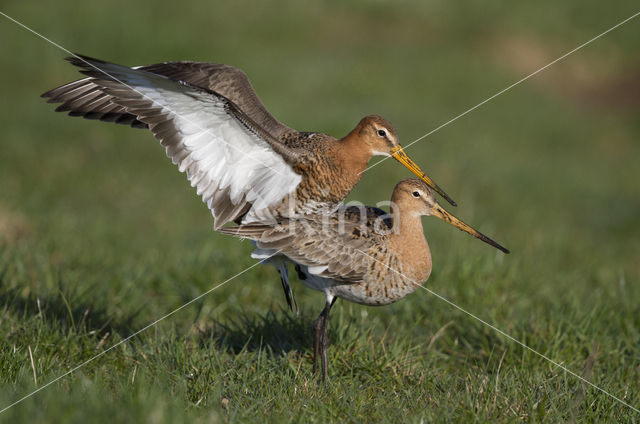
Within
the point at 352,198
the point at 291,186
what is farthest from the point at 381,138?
the point at 352,198

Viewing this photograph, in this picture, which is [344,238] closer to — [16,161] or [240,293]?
[240,293]

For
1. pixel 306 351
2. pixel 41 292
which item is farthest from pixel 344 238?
pixel 41 292

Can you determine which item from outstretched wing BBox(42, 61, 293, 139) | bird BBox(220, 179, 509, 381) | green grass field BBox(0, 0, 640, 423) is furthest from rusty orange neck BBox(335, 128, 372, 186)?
green grass field BBox(0, 0, 640, 423)

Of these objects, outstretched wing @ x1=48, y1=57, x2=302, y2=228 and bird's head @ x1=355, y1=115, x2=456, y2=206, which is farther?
bird's head @ x1=355, y1=115, x2=456, y2=206

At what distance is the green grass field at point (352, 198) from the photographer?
3877 millimetres

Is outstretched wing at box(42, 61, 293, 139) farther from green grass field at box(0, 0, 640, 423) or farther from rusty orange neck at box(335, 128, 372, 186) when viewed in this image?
green grass field at box(0, 0, 640, 423)

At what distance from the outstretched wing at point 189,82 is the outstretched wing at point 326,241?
2.48 ft

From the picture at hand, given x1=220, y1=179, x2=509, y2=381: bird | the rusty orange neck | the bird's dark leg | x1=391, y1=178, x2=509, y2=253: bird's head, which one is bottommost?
the bird's dark leg

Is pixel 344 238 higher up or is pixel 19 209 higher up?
pixel 344 238

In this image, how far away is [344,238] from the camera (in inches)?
177

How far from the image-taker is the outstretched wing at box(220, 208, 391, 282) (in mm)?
4340

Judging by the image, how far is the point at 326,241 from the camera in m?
4.46

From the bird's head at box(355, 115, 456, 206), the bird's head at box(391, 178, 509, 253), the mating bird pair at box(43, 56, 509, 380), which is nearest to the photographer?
the mating bird pair at box(43, 56, 509, 380)

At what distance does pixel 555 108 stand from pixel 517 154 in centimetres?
367
